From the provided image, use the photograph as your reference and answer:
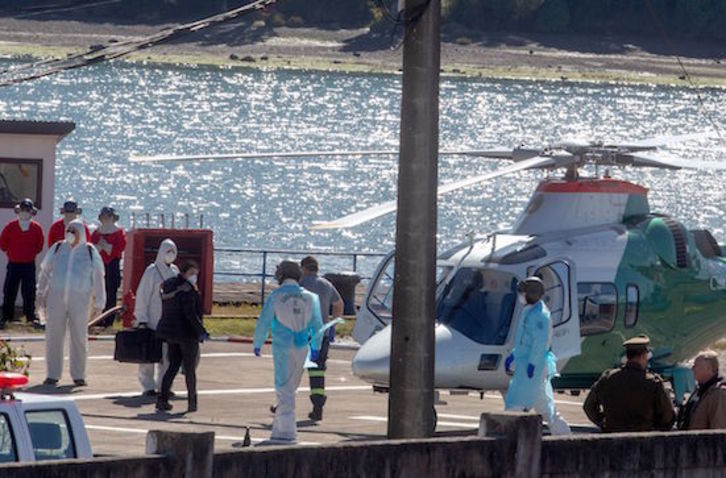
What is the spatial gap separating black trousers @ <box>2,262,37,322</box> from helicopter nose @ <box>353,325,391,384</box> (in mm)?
8796

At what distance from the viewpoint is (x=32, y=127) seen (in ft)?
86.9

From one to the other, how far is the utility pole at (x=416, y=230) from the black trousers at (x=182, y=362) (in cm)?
529

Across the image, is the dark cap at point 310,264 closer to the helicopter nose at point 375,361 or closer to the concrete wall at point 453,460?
the helicopter nose at point 375,361

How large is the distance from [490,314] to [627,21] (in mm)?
132562

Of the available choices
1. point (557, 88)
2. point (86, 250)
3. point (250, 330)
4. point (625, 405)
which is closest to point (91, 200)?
point (250, 330)

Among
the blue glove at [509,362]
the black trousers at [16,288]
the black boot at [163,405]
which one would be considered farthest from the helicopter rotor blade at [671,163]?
the black trousers at [16,288]

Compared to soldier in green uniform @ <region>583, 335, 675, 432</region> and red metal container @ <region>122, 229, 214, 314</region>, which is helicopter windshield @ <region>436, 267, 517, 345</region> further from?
red metal container @ <region>122, 229, 214, 314</region>

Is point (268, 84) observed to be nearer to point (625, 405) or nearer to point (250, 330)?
point (250, 330)

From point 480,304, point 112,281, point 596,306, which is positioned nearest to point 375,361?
point 480,304

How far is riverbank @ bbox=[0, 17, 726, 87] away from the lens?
144375 mm

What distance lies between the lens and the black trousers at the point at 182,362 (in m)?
18.8

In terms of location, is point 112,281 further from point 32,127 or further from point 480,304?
point 480,304

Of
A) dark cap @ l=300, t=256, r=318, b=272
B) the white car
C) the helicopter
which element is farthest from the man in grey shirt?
the white car

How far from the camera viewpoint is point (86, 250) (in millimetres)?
20281
